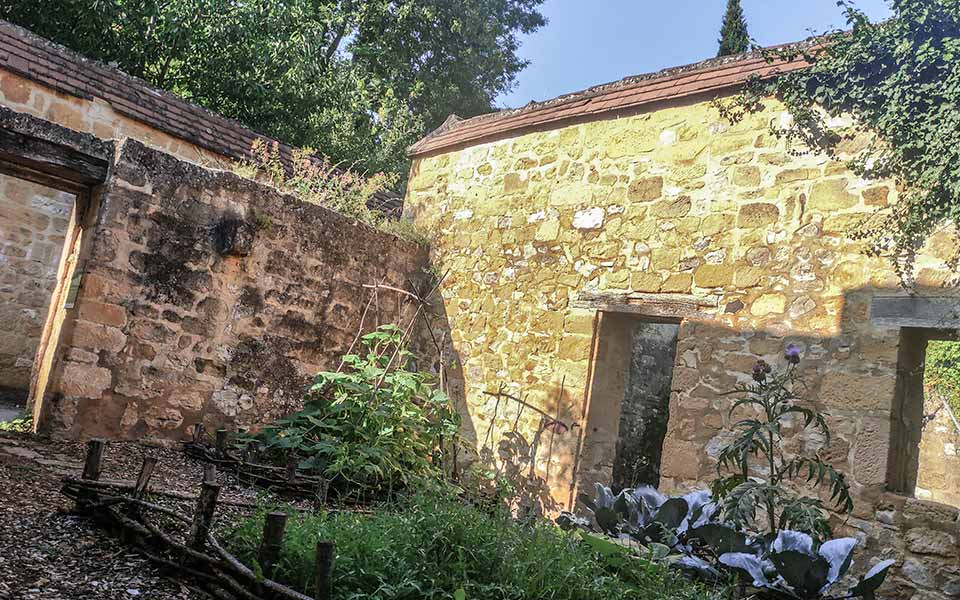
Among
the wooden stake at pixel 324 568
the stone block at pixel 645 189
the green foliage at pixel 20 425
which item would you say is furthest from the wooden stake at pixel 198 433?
the stone block at pixel 645 189

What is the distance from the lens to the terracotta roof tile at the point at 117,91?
22.9ft

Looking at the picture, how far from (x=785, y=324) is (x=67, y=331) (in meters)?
4.78

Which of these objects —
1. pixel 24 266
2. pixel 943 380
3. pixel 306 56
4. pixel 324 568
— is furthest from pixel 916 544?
pixel 306 56

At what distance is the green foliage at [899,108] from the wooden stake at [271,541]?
12.3 feet

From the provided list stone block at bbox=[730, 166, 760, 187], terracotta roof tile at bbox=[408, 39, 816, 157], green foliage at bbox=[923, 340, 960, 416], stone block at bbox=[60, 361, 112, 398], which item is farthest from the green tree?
stone block at bbox=[60, 361, 112, 398]

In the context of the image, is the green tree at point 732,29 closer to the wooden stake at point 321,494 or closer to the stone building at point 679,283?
the stone building at point 679,283

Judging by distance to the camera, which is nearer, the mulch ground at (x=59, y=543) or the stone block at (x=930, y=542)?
the mulch ground at (x=59, y=543)

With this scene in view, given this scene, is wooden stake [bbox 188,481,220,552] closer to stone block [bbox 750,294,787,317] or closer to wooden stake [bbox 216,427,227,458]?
wooden stake [bbox 216,427,227,458]

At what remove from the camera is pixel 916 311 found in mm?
4004

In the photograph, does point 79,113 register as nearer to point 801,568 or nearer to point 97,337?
point 97,337

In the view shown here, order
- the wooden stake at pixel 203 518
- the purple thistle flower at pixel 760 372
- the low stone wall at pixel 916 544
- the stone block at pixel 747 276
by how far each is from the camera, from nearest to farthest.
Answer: the wooden stake at pixel 203 518 < the low stone wall at pixel 916 544 < the purple thistle flower at pixel 760 372 < the stone block at pixel 747 276

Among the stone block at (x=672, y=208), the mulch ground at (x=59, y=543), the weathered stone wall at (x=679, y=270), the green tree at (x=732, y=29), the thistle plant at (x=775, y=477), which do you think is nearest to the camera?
the mulch ground at (x=59, y=543)

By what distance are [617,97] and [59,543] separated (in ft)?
16.2

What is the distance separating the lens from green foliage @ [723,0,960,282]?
12.9 feet
